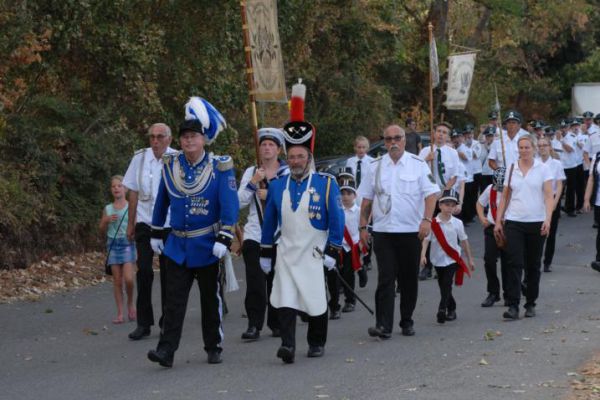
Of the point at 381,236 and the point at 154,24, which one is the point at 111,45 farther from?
the point at 381,236

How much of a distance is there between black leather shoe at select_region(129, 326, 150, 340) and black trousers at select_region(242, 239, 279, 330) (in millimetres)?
974

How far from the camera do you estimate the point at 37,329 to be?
12898 mm

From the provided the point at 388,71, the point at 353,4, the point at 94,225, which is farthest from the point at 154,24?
the point at 388,71

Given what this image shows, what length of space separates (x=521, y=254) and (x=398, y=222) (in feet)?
5.91

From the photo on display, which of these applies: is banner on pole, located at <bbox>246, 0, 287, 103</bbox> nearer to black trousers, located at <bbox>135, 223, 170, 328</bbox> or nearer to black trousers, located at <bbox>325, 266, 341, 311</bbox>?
black trousers, located at <bbox>325, 266, 341, 311</bbox>

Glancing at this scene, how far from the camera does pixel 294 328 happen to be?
1030cm

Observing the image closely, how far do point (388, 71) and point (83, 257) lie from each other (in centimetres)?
2259

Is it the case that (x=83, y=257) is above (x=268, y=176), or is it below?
below

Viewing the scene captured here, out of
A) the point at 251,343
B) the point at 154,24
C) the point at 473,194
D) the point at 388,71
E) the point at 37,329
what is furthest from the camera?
the point at 388,71

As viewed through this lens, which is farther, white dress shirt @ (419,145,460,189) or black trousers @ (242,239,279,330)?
white dress shirt @ (419,145,460,189)

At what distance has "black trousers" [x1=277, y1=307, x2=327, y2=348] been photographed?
1023 centimetres

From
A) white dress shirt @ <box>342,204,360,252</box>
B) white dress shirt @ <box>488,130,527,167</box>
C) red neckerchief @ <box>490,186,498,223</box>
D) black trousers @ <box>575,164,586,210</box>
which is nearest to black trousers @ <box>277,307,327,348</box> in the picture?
white dress shirt @ <box>342,204,360,252</box>

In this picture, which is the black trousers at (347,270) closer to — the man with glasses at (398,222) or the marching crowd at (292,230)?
the marching crowd at (292,230)

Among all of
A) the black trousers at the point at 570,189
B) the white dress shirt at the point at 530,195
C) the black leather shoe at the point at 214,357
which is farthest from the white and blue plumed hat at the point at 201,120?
the black trousers at the point at 570,189
